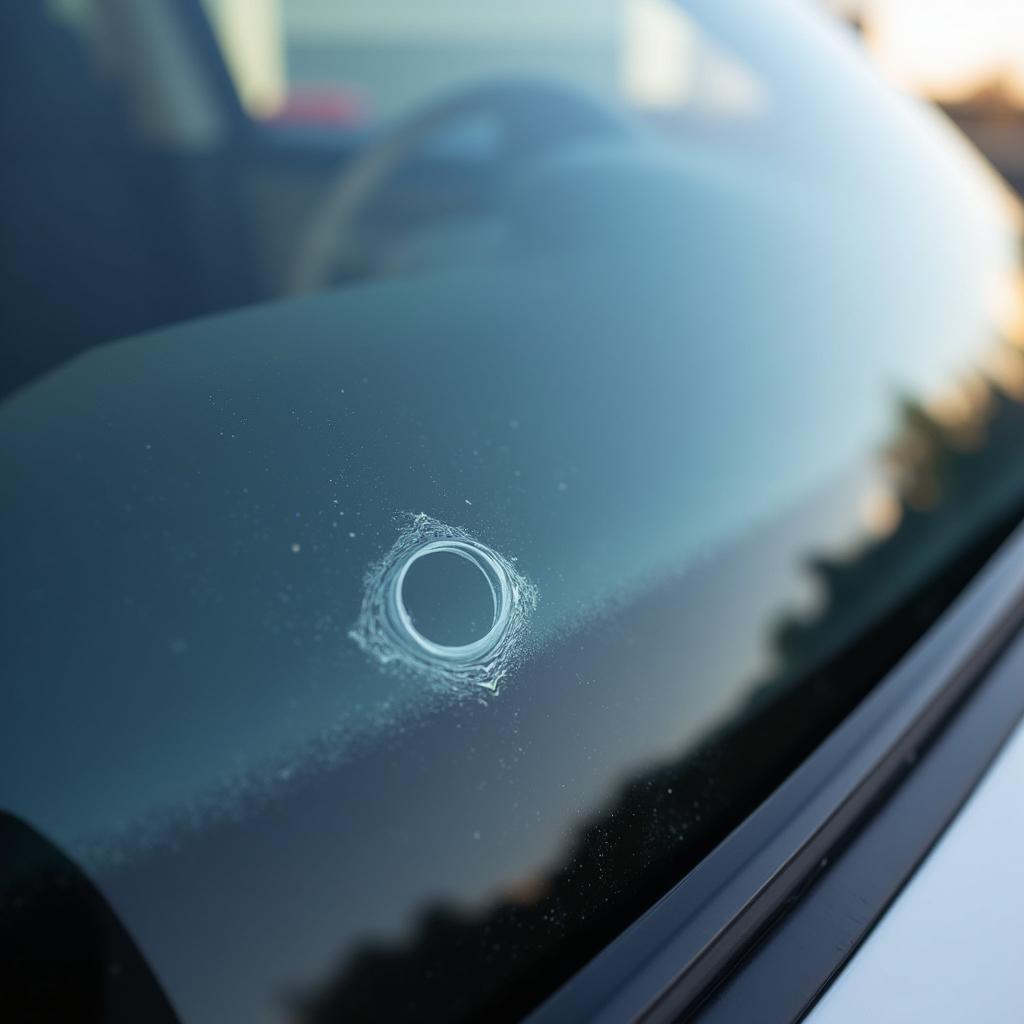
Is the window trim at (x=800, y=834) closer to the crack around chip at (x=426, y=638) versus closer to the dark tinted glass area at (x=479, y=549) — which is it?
the dark tinted glass area at (x=479, y=549)

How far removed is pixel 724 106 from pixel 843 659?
1068 millimetres

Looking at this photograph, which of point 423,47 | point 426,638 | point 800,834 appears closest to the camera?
point 426,638

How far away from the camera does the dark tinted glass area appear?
0.49 metres

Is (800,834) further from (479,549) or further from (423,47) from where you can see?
(423,47)

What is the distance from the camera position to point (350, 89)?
8.50 feet

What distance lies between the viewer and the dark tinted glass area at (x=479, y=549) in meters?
0.49

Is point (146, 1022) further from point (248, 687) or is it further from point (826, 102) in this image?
point (826, 102)

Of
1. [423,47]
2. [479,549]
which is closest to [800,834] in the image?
[479,549]

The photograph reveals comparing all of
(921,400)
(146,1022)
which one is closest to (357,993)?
(146,1022)

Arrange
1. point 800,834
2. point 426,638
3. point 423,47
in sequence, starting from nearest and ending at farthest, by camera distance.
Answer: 1. point 426,638
2. point 800,834
3. point 423,47

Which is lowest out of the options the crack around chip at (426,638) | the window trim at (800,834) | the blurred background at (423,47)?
the window trim at (800,834)

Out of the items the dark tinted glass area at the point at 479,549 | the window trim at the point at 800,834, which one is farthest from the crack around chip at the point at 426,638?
the window trim at the point at 800,834

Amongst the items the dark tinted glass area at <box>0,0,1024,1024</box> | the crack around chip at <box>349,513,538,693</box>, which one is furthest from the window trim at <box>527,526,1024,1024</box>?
Answer: the crack around chip at <box>349,513,538,693</box>

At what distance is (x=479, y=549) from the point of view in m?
0.58
